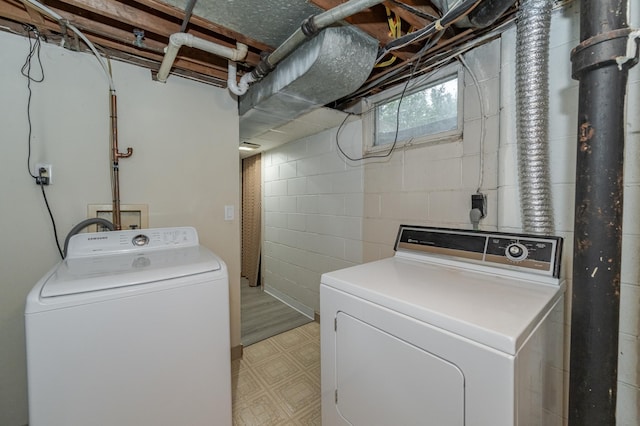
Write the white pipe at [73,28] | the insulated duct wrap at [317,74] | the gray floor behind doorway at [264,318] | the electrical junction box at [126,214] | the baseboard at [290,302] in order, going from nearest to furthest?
the white pipe at [73,28]
the insulated duct wrap at [317,74]
the electrical junction box at [126,214]
the gray floor behind doorway at [264,318]
the baseboard at [290,302]

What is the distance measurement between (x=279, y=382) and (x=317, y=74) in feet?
7.03

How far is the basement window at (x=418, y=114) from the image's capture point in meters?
1.69

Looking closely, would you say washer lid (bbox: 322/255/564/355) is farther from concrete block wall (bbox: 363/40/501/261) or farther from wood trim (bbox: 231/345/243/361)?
wood trim (bbox: 231/345/243/361)

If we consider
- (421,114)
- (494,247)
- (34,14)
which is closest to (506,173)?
(494,247)

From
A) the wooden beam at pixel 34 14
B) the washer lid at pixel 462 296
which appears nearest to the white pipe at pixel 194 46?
the wooden beam at pixel 34 14

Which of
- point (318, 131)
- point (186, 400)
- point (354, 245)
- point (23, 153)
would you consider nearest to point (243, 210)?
point (318, 131)

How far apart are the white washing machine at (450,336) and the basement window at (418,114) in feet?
2.62

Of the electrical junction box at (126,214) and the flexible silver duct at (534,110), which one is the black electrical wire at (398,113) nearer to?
the flexible silver duct at (534,110)

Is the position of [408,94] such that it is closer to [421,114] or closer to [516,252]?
[421,114]

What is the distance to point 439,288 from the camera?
0.98 metres

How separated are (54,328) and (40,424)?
353mm

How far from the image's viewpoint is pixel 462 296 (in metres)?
0.90

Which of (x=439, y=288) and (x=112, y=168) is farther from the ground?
(x=112, y=168)

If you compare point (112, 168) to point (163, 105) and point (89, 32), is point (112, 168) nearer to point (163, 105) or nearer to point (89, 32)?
point (163, 105)
